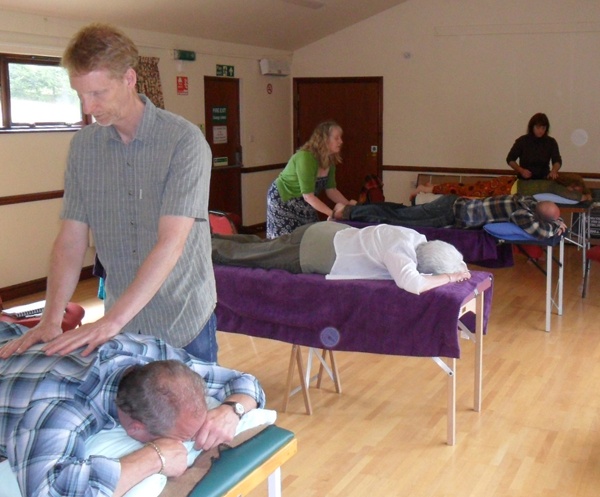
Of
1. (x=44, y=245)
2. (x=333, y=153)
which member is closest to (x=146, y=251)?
(x=333, y=153)

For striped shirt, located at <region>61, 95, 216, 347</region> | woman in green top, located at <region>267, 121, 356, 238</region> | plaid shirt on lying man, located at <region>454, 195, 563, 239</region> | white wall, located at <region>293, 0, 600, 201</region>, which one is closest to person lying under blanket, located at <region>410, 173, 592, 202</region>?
plaid shirt on lying man, located at <region>454, 195, 563, 239</region>

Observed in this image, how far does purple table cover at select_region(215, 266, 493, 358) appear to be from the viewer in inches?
116

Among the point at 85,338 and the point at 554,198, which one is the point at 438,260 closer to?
the point at 85,338

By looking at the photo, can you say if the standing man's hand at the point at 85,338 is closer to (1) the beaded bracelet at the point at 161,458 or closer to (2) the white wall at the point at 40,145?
(1) the beaded bracelet at the point at 161,458

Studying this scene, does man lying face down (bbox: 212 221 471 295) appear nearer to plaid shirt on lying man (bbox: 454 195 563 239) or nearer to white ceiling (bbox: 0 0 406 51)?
plaid shirt on lying man (bbox: 454 195 563 239)

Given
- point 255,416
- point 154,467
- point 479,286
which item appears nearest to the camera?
point 154,467

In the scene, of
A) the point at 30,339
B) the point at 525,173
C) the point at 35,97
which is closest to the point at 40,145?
the point at 35,97

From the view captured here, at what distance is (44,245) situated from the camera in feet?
18.5

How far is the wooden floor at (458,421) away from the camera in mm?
2672

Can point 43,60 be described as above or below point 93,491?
above

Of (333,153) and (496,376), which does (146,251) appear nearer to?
(496,376)

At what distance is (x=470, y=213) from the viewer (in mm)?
4586

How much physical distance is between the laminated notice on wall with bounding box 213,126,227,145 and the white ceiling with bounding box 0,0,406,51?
2.83ft

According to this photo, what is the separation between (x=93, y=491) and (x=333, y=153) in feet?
11.4
